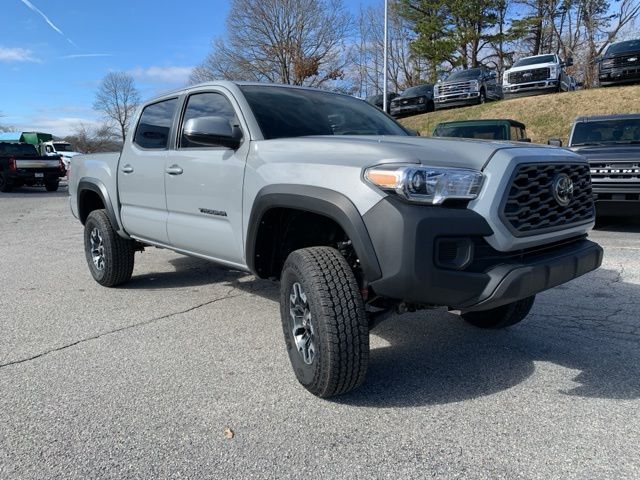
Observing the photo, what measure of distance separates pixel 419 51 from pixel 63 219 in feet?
102

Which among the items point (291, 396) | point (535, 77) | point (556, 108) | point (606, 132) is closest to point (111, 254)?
point (291, 396)

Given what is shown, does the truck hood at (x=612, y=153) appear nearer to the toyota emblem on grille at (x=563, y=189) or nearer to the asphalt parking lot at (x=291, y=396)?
the asphalt parking lot at (x=291, y=396)

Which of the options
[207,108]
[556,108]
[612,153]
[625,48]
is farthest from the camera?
[556,108]

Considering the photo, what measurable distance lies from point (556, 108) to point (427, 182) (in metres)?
21.0

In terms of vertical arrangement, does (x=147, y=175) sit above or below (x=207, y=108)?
below

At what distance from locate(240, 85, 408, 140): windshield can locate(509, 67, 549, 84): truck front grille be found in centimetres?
2087

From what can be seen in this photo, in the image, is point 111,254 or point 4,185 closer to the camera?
point 111,254

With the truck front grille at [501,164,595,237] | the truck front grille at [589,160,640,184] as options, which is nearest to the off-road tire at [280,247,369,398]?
the truck front grille at [501,164,595,237]

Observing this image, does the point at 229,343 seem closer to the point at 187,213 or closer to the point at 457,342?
the point at 187,213

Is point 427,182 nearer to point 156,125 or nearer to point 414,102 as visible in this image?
point 156,125

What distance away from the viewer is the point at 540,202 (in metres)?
2.90

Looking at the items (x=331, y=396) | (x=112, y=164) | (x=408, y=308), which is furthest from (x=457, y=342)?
(x=112, y=164)

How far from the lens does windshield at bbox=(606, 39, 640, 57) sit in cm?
1973

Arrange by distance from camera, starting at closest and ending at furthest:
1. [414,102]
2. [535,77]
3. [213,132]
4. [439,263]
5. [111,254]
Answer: [439,263] → [213,132] → [111,254] → [535,77] → [414,102]
